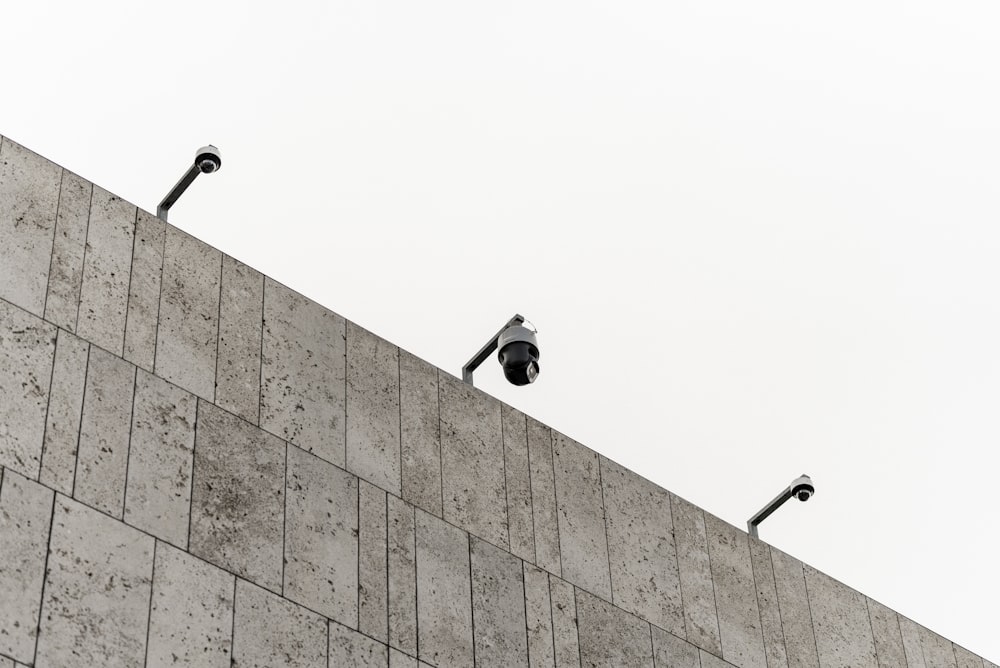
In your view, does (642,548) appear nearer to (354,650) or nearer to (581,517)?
(581,517)

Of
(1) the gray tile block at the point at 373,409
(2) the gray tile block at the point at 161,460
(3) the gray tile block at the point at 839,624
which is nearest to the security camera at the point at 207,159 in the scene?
(1) the gray tile block at the point at 373,409

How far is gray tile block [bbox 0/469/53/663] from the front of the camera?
10781 mm

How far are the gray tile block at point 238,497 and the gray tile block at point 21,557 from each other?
129 cm

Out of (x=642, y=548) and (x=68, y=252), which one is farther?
(x=642, y=548)

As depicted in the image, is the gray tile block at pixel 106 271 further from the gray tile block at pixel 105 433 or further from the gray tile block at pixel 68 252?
the gray tile block at pixel 105 433

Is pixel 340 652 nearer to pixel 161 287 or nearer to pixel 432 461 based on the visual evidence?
pixel 432 461

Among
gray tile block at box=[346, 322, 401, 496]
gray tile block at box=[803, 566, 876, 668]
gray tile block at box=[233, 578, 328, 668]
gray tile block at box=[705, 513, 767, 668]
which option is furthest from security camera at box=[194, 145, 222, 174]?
gray tile block at box=[803, 566, 876, 668]

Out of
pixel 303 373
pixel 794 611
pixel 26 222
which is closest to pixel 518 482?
pixel 303 373

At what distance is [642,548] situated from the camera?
1594cm

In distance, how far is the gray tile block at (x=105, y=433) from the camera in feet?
39.0

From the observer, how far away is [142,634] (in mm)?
11453

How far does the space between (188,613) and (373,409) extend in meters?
3.18

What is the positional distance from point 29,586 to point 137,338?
262 centimetres

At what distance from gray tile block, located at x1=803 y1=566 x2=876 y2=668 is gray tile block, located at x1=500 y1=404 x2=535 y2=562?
3.97 m
